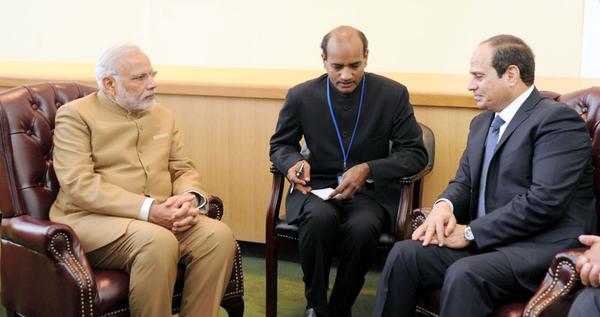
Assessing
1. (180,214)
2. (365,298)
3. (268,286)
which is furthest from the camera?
(365,298)

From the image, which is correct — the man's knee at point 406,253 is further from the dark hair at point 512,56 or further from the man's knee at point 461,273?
the dark hair at point 512,56

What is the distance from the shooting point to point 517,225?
2.79 m

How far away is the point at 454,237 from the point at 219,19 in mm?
4459

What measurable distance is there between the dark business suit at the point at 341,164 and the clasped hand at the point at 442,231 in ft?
1.25

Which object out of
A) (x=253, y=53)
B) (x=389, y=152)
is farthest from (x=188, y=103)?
(x=253, y=53)

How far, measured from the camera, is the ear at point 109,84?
329cm

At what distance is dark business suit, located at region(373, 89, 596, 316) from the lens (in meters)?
2.71

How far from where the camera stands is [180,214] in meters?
3.17

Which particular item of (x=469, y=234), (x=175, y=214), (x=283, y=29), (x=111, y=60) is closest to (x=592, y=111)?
(x=469, y=234)

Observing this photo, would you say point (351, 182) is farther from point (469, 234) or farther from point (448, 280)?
point (448, 280)

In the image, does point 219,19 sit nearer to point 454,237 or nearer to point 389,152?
point 389,152

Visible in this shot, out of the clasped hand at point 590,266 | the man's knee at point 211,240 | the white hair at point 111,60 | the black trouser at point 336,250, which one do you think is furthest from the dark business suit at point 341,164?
the clasped hand at point 590,266

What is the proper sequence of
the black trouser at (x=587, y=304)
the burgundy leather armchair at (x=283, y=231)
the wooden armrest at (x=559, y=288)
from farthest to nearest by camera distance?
the burgundy leather armchair at (x=283, y=231)
the wooden armrest at (x=559, y=288)
the black trouser at (x=587, y=304)

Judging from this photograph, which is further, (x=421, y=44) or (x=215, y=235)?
(x=421, y=44)
